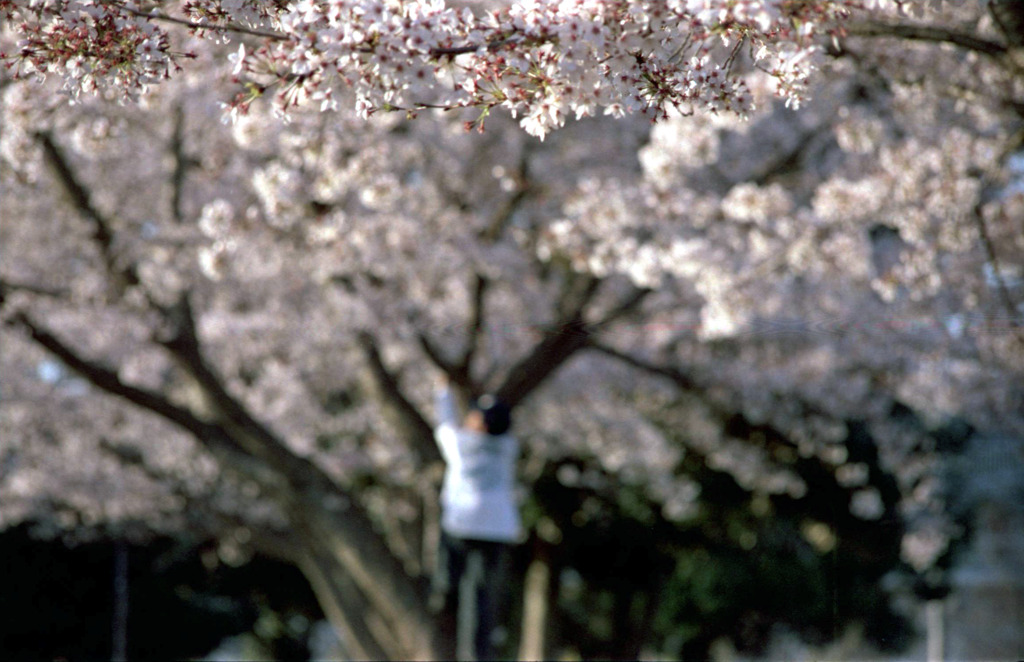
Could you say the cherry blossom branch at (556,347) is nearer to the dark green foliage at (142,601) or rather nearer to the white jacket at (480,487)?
the white jacket at (480,487)

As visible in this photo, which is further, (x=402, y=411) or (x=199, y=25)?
(x=402, y=411)

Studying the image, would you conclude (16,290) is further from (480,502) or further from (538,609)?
(538,609)

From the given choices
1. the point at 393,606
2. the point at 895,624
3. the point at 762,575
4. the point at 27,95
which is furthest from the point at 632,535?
the point at 27,95

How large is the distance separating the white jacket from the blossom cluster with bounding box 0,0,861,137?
4.92 meters

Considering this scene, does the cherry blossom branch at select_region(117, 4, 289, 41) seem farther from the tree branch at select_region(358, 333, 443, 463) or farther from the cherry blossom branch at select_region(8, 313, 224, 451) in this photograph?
the tree branch at select_region(358, 333, 443, 463)

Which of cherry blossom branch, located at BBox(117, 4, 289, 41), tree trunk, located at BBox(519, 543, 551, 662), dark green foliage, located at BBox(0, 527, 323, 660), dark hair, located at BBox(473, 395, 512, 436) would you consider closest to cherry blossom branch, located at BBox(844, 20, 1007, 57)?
cherry blossom branch, located at BBox(117, 4, 289, 41)

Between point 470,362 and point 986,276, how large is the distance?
16.4 ft

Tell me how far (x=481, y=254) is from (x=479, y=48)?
7.79 meters

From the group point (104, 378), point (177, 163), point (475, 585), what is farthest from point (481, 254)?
point (104, 378)

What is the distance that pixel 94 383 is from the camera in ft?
30.6

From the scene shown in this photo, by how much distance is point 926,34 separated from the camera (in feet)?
18.2

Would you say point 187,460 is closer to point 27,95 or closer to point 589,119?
point 589,119

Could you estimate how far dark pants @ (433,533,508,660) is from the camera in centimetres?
898

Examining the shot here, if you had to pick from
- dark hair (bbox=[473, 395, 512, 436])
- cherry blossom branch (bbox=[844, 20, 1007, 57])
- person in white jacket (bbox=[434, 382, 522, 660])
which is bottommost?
person in white jacket (bbox=[434, 382, 522, 660])
